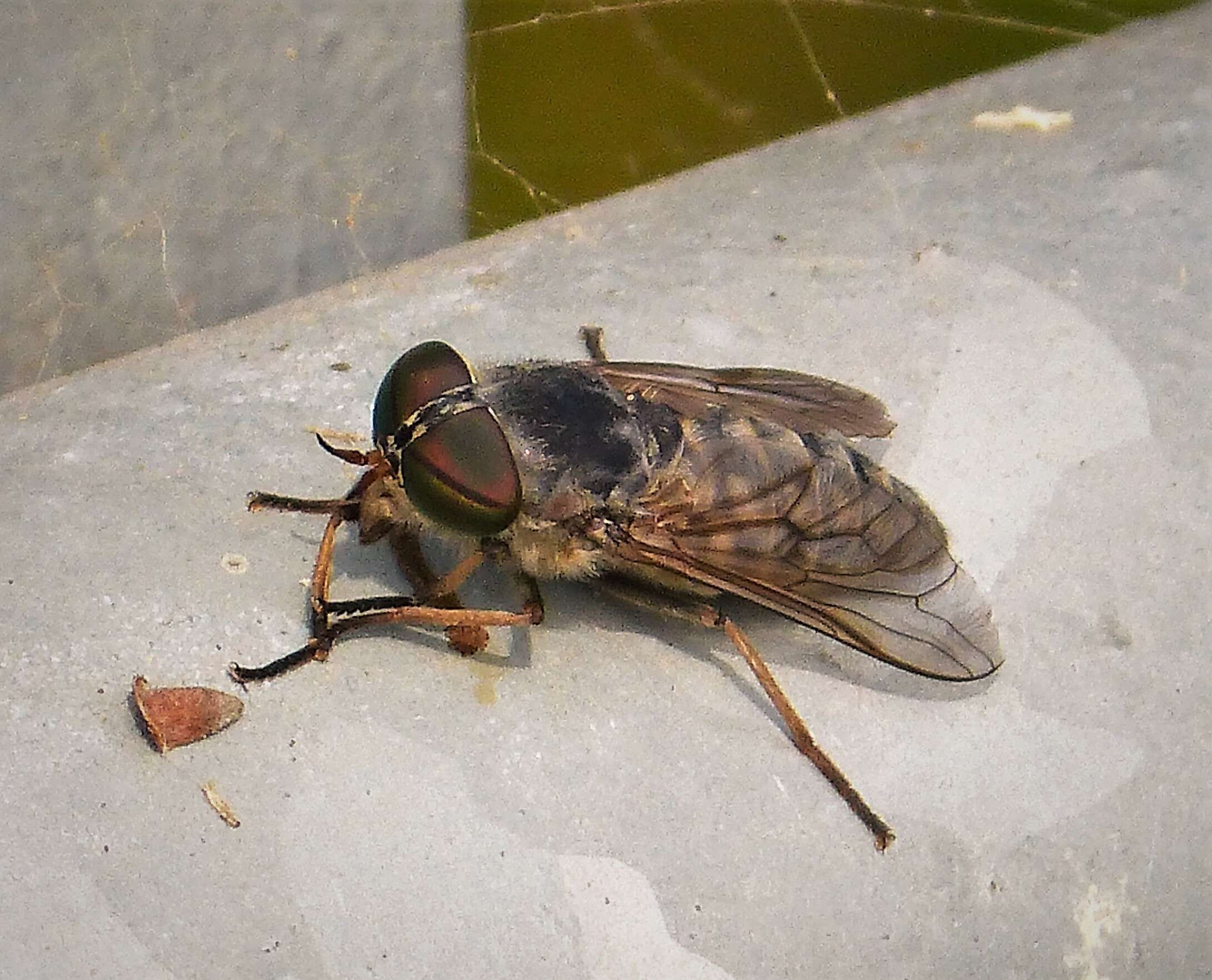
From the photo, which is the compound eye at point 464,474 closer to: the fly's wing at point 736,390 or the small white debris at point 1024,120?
the fly's wing at point 736,390

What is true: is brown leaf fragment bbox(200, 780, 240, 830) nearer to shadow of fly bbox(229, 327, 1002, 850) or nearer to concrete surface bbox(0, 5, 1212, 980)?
concrete surface bbox(0, 5, 1212, 980)

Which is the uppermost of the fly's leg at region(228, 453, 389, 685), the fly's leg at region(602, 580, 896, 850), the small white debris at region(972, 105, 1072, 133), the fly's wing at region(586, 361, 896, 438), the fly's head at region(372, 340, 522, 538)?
the small white debris at region(972, 105, 1072, 133)

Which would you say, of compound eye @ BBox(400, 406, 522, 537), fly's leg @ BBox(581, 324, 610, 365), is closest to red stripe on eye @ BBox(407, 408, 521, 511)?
compound eye @ BBox(400, 406, 522, 537)

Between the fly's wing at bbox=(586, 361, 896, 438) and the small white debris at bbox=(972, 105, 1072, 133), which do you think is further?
the small white debris at bbox=(972, 105, 1072, 133)

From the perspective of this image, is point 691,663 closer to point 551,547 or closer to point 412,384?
point 551,547

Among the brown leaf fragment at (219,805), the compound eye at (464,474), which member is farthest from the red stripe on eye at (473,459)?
the brown leaf fragment at (219,805)

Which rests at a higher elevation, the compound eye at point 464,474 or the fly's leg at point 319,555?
the compound eye at point 464,474

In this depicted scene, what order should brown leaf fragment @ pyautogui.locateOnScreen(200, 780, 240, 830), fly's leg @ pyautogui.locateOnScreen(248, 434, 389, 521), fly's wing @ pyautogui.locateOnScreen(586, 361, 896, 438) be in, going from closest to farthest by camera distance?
brown leaf fragment @ pyautogui.locateOnScreen(200, 780, 240, 830), fly's leg @ pyautogui.locateOnScreen(248, 434, 389, 521), fly's wing @ pyautogui.locateOnScreen(586, 361, 896, 438)
